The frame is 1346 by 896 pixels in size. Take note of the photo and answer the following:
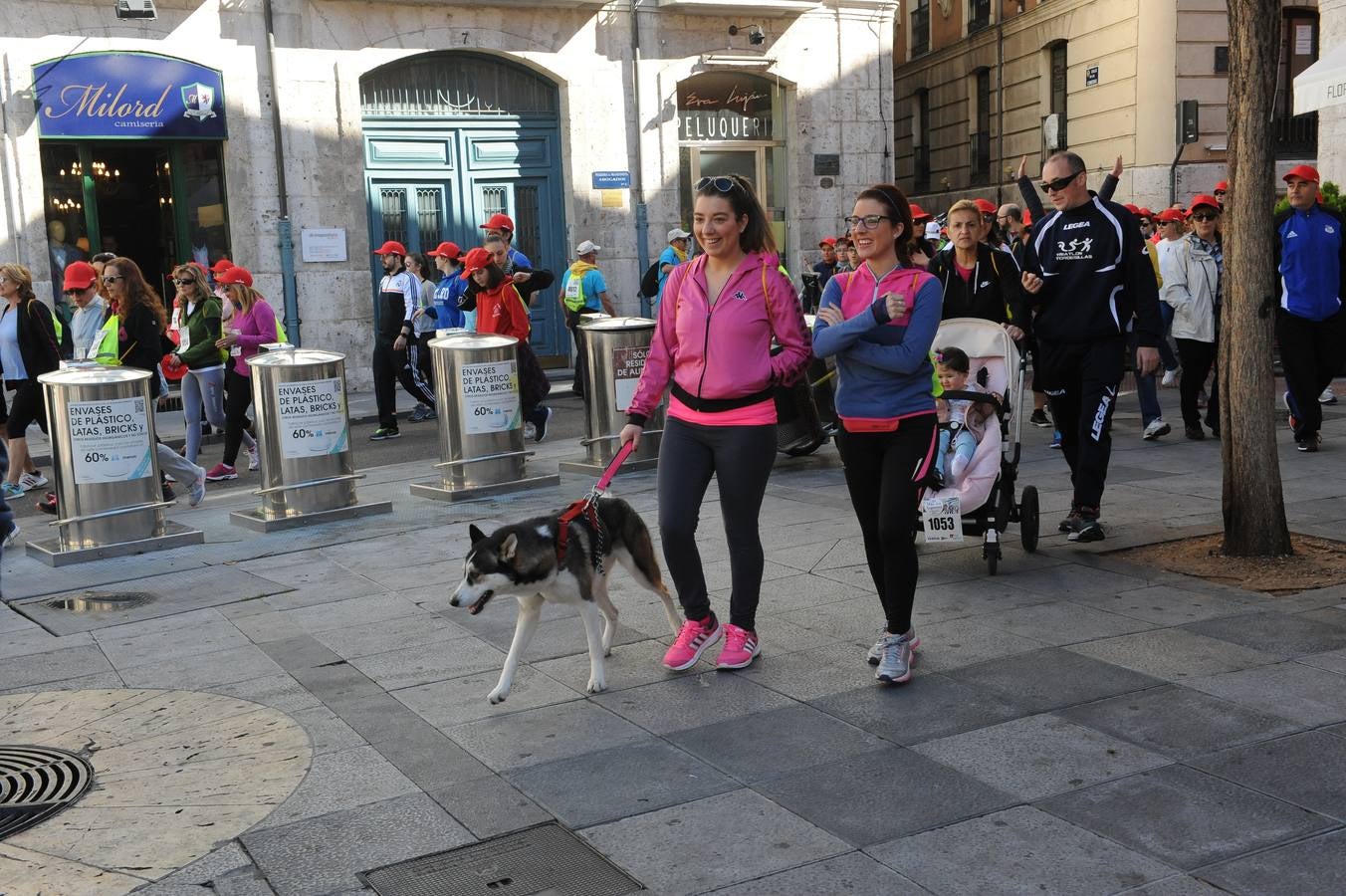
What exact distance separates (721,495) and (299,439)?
483cm

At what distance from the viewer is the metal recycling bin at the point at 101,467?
331 inches

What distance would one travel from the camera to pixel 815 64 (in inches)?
845

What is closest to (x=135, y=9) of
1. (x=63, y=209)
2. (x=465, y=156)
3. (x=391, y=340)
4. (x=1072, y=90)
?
(x=63, y=209)

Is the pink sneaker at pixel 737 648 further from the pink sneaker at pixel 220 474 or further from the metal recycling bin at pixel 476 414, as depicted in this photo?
the pink sneaker at pixel 220 474

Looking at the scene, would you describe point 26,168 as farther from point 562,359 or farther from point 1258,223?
point 1258,223

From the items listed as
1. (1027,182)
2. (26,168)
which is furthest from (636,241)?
(1027,182)

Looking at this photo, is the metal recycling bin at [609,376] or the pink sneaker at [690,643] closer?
the pink sneaker at [690,643]

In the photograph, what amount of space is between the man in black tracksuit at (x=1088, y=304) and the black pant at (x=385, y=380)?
27.0 feet

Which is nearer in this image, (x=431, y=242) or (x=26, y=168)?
(x=26, y=168)

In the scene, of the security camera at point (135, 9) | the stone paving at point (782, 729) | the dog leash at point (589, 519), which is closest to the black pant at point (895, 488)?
the stone paving at point (782, 729)

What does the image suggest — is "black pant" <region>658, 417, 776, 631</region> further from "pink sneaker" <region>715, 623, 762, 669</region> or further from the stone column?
the stone column

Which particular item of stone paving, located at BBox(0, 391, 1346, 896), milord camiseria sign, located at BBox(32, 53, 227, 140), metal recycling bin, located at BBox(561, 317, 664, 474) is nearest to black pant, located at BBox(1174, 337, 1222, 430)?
stone paving, located at BBox(0, 391, 1346, 896)

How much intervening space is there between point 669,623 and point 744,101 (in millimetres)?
16536

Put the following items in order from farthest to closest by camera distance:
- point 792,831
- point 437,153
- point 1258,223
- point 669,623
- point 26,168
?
1. point 437,153
2. point 26,168
3. point 1258,223
4. point 669,623
5. point 792,831
